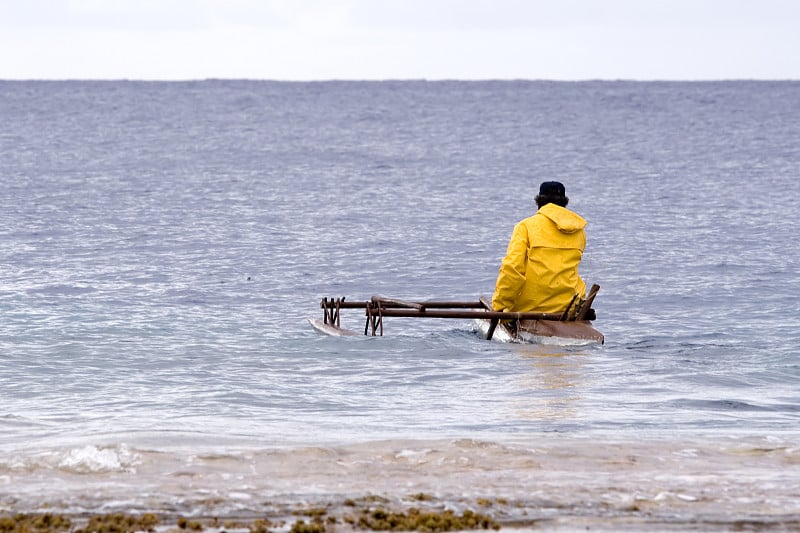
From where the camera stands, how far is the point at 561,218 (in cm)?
1399

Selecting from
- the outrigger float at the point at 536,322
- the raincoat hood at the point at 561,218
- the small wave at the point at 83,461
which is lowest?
the small wave at the point at 83,461

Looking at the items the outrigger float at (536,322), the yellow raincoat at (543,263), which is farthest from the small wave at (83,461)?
the outrigger float at (536,322)

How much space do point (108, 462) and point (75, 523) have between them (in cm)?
137

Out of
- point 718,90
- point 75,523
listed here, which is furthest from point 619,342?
point 718,90

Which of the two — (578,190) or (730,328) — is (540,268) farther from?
(578,190)

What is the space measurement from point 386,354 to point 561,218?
2.61m

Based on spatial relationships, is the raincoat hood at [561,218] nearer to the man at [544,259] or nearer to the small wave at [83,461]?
the man at [544,259]

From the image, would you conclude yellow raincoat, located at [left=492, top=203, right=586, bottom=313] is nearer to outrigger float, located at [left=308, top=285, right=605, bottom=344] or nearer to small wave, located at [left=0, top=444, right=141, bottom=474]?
outrigger float, located at [left=308, top=285, right=605, bottom=344]

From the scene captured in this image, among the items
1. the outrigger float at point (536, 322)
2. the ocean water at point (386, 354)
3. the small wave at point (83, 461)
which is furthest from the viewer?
the outrigger float at point (536, 322)

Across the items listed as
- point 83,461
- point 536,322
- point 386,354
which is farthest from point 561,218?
point 83,461

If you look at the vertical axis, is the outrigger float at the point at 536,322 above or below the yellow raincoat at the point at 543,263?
below

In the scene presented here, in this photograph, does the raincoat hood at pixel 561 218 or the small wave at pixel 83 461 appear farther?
the raincoat hood at pixel 561 218

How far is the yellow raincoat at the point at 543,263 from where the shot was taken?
14000 millimetres

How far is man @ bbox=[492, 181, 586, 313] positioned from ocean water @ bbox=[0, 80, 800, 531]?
63 cm
